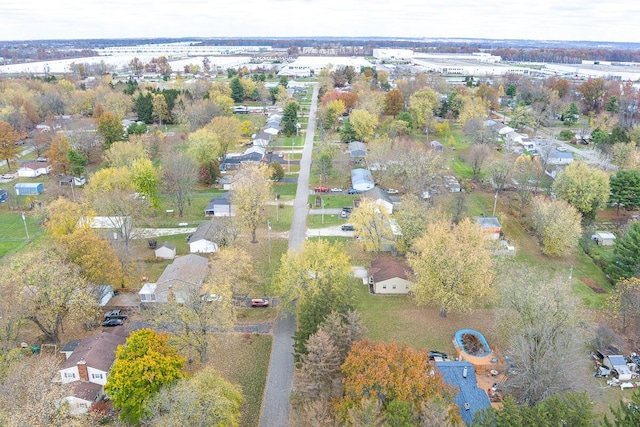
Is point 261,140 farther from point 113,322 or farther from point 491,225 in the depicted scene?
point 113,322

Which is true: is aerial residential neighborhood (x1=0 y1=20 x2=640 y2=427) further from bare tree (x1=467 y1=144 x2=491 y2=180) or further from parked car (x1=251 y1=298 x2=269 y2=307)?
bare tree (x1=467 y1=144 x2=491 y2=180)

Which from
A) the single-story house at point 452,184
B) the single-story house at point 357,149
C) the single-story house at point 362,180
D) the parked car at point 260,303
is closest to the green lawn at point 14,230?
the parked car at point 260,303

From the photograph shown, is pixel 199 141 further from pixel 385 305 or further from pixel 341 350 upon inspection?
pixel 341 350

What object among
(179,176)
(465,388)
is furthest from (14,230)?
(465,388)

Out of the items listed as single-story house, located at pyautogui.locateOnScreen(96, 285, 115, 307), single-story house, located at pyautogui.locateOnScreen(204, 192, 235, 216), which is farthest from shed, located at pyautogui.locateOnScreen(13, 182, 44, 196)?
single-story house, located at pyautogui.locateOnScreen(96, 285, 115, 307)

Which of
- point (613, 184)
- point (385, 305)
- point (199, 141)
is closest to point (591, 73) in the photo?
point (613, 184)

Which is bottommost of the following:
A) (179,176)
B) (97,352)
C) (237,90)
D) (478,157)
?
(97,352)
